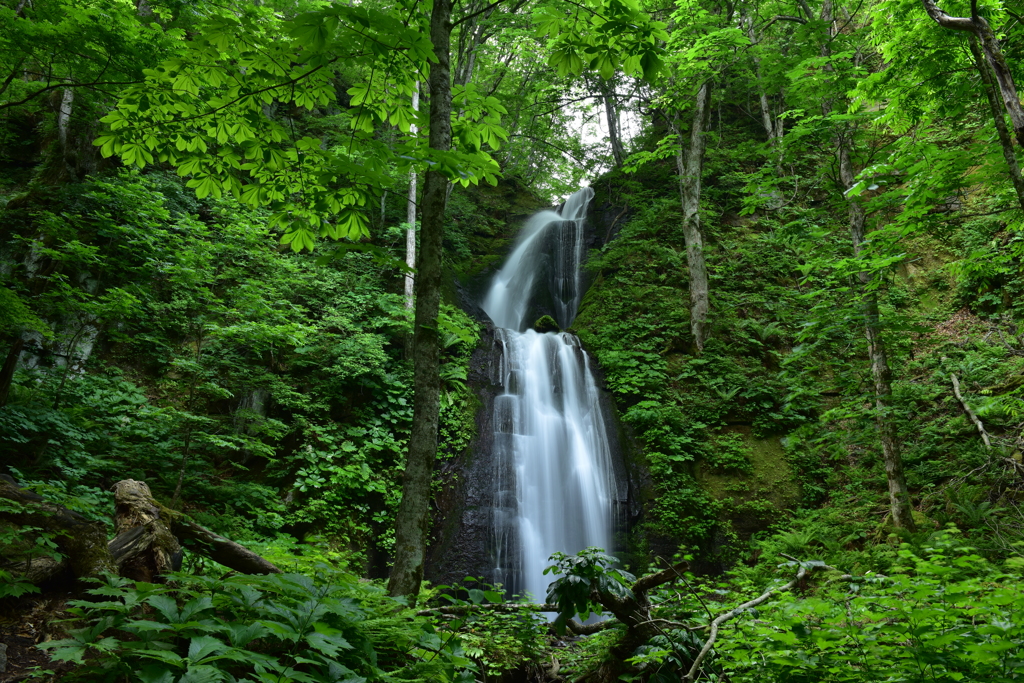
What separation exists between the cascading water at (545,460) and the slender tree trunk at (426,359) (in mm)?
4149

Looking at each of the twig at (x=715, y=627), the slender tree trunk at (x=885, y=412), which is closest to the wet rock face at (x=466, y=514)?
the twig at (x=715, y=627)

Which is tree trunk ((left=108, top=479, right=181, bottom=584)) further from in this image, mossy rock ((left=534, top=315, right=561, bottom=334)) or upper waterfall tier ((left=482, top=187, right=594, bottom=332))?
upper waterfall tier ((left=482, top=187, right=594, bottom=332))

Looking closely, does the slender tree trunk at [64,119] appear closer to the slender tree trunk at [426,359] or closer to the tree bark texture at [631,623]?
the slender tree trunk at [426,359]

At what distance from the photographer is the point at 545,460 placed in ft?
29.7

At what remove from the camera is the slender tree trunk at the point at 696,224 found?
37.2 ft

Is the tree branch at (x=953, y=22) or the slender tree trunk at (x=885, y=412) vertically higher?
the tree branch at (x=953, y=22)

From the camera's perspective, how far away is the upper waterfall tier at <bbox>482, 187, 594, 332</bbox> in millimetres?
14445

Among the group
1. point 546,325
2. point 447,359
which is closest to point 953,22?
point 447,359

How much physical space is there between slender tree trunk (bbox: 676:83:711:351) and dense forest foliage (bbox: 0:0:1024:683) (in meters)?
0.07

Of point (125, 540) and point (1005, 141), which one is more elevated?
point (1005, 141)

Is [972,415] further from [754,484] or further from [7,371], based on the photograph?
[7,371]

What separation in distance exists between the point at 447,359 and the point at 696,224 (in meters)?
6.41

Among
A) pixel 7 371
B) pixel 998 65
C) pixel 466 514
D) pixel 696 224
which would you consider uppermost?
pixel 696 224

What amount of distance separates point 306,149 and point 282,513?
560 centimetres
